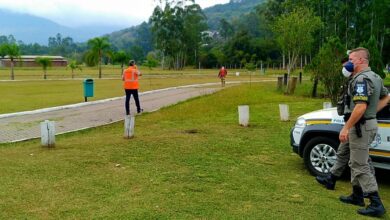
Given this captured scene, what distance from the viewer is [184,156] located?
7484 mm

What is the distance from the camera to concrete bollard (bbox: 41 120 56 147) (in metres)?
8.12

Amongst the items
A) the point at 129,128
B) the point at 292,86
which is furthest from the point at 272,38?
the point at 129,128

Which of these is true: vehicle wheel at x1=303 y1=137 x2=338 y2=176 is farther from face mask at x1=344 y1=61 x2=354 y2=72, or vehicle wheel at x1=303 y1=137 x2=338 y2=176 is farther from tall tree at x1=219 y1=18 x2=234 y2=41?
tall tree at x1=219 y1=18 x2=234 y2=41

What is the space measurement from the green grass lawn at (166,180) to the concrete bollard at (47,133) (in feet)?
0.66

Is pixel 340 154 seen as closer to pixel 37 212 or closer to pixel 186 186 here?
pixel 186 186

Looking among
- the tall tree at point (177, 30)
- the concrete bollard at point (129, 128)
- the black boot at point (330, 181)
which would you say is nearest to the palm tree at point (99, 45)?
the tall tree at point (177, 30)

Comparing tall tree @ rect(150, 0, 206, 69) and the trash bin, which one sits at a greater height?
tall tree @ rect(150, 0, 206, 69)

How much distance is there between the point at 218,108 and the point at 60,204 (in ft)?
36.9

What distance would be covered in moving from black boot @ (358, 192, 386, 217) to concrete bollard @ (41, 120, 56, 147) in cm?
563

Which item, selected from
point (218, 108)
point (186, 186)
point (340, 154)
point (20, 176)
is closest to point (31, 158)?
point (20, 176)

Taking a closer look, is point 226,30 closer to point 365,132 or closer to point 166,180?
point 166,180

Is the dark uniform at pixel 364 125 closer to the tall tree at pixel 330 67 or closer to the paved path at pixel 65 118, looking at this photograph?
the paved path at pixel 65 118

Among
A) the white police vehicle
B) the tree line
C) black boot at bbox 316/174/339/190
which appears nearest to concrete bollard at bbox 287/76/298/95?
the tree line

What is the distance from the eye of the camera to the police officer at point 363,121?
4746 mm
